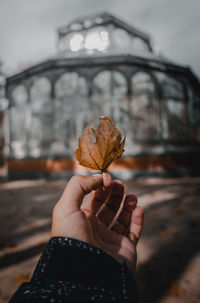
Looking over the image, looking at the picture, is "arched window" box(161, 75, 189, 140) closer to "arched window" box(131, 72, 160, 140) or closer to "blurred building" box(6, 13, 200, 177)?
"blurred building" box(6, 13, 200, 177)

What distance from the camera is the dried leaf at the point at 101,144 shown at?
2.93 ft

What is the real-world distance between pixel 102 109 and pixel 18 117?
16.1 feet

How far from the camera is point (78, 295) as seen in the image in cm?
65

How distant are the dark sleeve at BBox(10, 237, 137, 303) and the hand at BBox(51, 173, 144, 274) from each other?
87 millimetres

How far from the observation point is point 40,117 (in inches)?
404

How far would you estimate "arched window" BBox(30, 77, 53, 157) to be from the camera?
9.91 m

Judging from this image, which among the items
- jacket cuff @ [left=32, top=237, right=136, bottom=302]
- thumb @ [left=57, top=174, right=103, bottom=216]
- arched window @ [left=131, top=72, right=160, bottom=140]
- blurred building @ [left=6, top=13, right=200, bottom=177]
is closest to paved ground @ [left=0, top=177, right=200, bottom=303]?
jacket cuff @ [left=32, top=237, right=136, bottom=302]

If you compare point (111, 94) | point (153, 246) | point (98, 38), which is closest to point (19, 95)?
point (111, 94)

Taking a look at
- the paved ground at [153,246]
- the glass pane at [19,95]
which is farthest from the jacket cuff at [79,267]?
the glass pane at [19,95]

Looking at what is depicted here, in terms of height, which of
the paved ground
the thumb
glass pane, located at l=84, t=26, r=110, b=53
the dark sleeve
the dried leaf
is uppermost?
glass pane, located at l=84, t=26, r=110, b=53

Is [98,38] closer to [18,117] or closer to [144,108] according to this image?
[144,108]

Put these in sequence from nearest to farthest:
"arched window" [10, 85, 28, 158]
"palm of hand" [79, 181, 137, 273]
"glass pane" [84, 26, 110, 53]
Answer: "palm of hand" [79, 181, 137, 273] < "arched window" [10, 85, 28, 158] < "glass pane" [84, 26, 110, 53]

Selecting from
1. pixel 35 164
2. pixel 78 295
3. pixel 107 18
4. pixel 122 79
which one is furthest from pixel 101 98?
pixel 78 295

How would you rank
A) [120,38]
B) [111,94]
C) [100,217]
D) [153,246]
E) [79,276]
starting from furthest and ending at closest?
[120,38] < [111,94] < [153,246] < [100,217] < [79,276]
